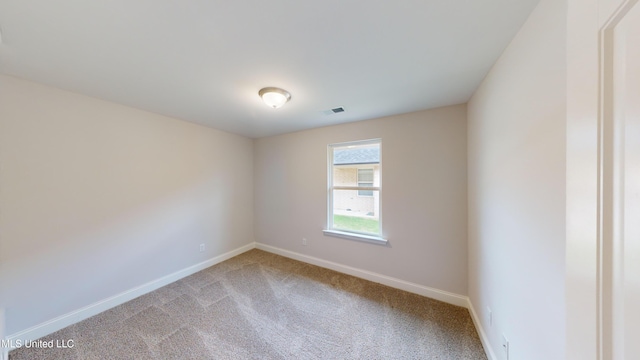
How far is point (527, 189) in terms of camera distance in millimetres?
1085

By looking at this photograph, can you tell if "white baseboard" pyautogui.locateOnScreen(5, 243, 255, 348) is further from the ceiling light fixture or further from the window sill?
the ceiling light fixture

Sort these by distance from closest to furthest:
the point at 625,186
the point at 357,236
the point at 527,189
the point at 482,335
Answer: the point at 625,186 < the point at 527,189 < the point at 482,335 < the point at 357,236

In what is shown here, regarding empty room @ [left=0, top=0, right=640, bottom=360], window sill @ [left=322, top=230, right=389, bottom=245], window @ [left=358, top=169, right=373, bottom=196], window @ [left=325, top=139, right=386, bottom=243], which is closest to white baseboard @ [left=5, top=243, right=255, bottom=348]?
empty room @ [left=0, top=0, right=640, bottom=360]

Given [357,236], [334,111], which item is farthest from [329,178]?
[334,111]

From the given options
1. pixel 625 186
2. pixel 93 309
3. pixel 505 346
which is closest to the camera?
pixel 625 186

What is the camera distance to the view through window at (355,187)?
2855 millimetres

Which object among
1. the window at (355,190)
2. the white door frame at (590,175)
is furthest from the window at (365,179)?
the white door frame at (590,175)

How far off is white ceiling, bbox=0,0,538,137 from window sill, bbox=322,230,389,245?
5.74 ft

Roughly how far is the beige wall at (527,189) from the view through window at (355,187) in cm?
129

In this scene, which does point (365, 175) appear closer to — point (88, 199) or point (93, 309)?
point (88, 199)

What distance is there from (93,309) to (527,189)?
380 centimetres

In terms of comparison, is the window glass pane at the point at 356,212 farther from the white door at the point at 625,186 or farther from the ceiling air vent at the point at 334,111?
the white door at the point at 625,186

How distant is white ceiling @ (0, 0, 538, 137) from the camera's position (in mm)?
1042

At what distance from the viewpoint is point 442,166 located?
89.8 inches
